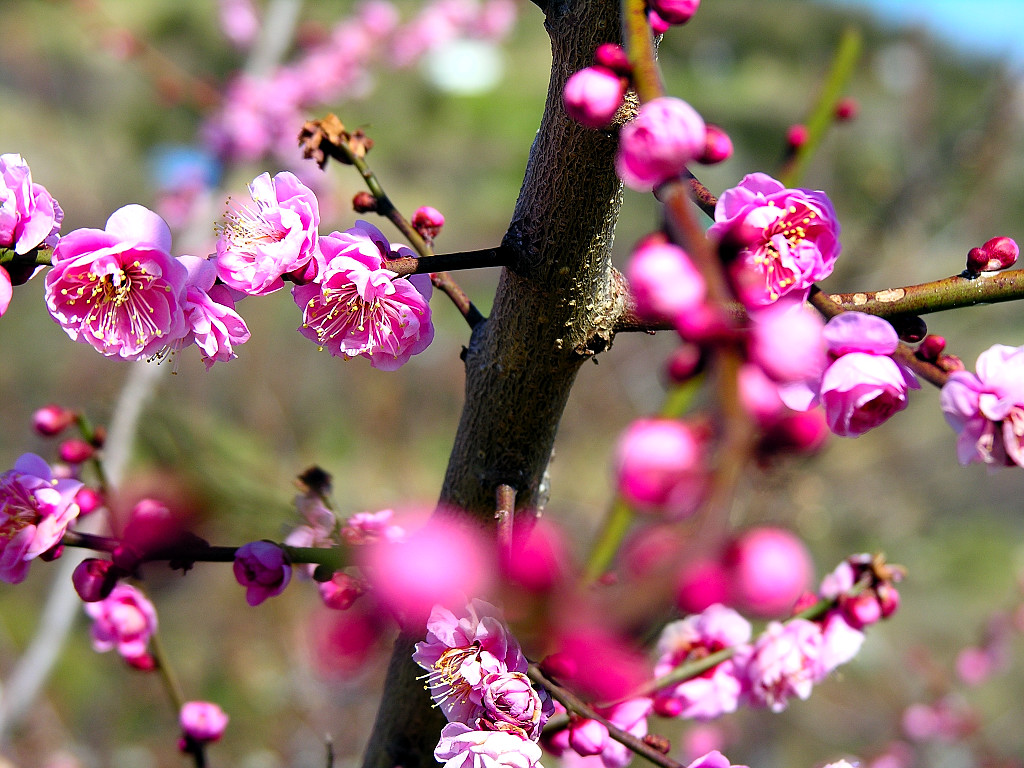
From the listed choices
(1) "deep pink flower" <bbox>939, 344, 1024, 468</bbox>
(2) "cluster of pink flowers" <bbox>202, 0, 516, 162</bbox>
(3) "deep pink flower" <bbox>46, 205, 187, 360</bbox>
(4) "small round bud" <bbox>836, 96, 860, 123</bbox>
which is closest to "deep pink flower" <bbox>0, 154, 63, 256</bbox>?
(3) "deep pink flower" <bbox>46, 205, 187, 360</bbox>

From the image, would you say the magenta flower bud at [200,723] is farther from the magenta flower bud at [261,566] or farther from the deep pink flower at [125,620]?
the magenta flower bud at [261,566]

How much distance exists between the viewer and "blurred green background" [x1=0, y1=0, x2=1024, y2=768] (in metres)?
2.52

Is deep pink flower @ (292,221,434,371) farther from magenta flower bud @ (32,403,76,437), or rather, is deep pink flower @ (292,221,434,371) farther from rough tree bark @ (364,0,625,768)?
magenta flower bud @ (32,403,76,437)

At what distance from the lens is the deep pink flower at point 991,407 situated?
480mm

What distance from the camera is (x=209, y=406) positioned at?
447 cm

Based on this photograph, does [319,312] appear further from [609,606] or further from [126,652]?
[126,652]

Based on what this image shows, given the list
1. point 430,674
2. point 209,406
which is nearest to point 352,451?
point 209,406

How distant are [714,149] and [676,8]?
81mm

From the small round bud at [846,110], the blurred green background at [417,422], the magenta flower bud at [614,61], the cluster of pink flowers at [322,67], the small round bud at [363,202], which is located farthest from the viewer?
the cluster of pink flowers at [322,67]

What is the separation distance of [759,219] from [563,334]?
159 millimetres

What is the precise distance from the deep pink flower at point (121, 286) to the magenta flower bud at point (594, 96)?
0.97 feet

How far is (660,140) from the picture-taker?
1.15 ft

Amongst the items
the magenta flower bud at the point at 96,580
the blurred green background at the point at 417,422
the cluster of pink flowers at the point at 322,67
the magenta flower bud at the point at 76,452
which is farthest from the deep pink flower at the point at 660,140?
the cluster of pink flowers at the point at 322,67

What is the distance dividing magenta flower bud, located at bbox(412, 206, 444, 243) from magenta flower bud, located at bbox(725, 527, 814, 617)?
1.41 feet
